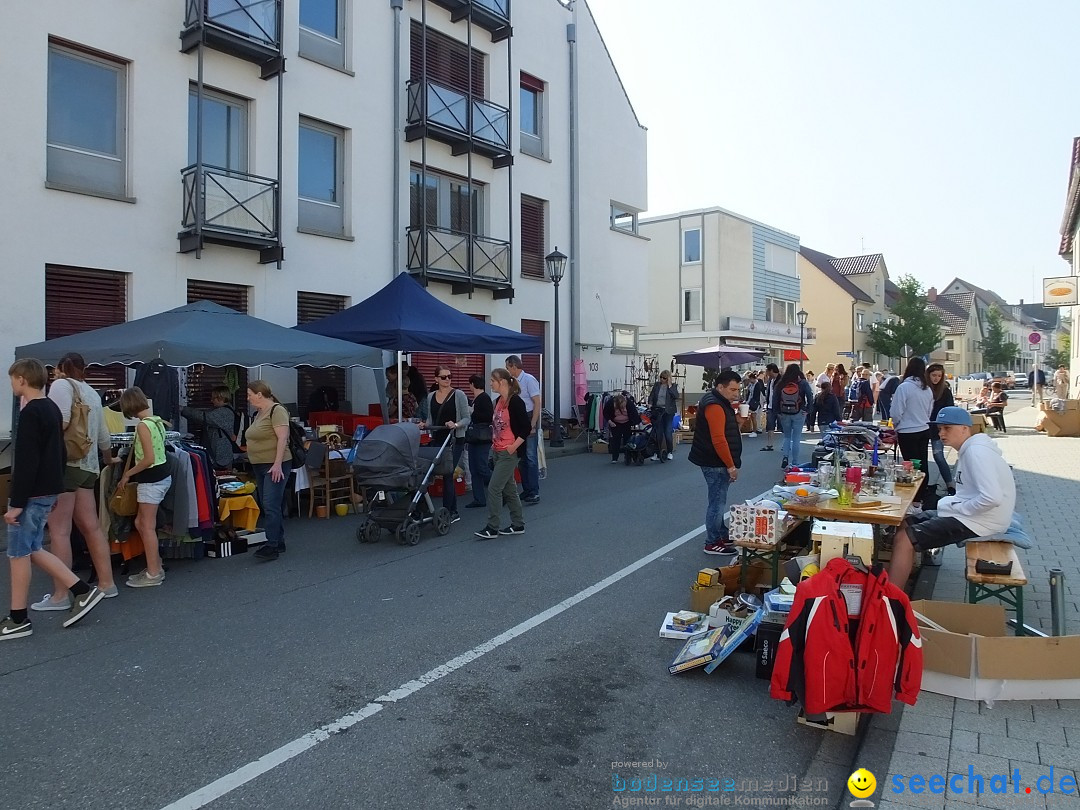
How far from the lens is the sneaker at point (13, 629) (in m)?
5.29

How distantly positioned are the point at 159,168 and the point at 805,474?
10937 millimetres

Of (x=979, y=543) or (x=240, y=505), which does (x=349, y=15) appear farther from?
(x=979, y=543)

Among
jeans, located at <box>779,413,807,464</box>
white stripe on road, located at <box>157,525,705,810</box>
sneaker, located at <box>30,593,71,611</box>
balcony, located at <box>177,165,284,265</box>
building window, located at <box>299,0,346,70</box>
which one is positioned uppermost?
building window, located at <box>299,0,346,70</box>

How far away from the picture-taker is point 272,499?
24.6 feet

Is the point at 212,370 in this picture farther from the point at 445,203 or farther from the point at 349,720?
the point at 349,720

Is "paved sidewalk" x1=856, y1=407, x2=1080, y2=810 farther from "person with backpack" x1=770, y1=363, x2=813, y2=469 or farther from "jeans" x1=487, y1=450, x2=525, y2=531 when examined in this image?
"person with backpack" x1=770, y1=363, x2=813, y2=469

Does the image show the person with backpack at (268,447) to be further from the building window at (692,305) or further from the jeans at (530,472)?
Answer: the building window at (692,305)

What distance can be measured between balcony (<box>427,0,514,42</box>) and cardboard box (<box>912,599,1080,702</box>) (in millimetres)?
17300

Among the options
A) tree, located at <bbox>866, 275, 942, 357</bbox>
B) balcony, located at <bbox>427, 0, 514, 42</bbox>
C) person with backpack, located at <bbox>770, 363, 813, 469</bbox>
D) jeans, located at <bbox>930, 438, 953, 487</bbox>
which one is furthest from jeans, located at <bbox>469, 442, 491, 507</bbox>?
tree, located at <bbox>866, 275, 942, 357</bbox>

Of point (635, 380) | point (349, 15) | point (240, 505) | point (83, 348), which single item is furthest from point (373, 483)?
point (635, 380)

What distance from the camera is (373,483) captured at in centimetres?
813

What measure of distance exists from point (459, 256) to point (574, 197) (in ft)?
17.5

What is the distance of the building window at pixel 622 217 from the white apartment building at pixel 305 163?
65 centimetres

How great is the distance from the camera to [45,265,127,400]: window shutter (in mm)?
11398
